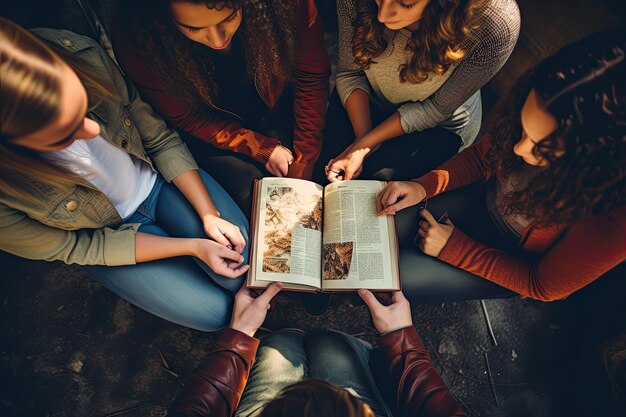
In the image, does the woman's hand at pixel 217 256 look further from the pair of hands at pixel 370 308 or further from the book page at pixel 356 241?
the book page at pixel 356 241

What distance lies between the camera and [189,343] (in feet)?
5.25

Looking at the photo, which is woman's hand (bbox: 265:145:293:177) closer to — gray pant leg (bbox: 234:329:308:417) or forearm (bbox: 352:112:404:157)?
forearm (bbox: 352:112:404:157)

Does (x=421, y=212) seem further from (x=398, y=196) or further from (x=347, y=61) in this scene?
(x=347, y=61)

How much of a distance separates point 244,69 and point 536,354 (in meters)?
1.63

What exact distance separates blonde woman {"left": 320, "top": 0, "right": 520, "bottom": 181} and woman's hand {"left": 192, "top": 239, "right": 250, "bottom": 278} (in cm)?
44

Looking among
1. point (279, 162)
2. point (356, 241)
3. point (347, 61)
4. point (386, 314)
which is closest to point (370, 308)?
point (386, 314)

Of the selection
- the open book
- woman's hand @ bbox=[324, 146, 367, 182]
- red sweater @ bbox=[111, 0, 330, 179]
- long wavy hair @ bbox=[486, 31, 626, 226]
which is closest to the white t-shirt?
red sweater @ bbox=[111, 0, 330, 179]

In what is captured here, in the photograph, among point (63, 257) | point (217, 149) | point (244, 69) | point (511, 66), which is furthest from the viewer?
point (511, 66)

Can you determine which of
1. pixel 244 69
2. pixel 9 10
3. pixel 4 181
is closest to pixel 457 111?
pixel 244 69

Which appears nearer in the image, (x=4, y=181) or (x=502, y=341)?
(x=4, y=181)

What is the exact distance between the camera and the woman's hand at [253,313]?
1155mm

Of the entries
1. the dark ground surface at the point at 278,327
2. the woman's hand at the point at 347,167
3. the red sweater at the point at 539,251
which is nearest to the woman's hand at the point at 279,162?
the woman's hand at the point at 347,167

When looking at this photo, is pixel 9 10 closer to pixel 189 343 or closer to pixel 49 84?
pixel 49 84

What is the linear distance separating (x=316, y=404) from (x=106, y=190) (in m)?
0.83
